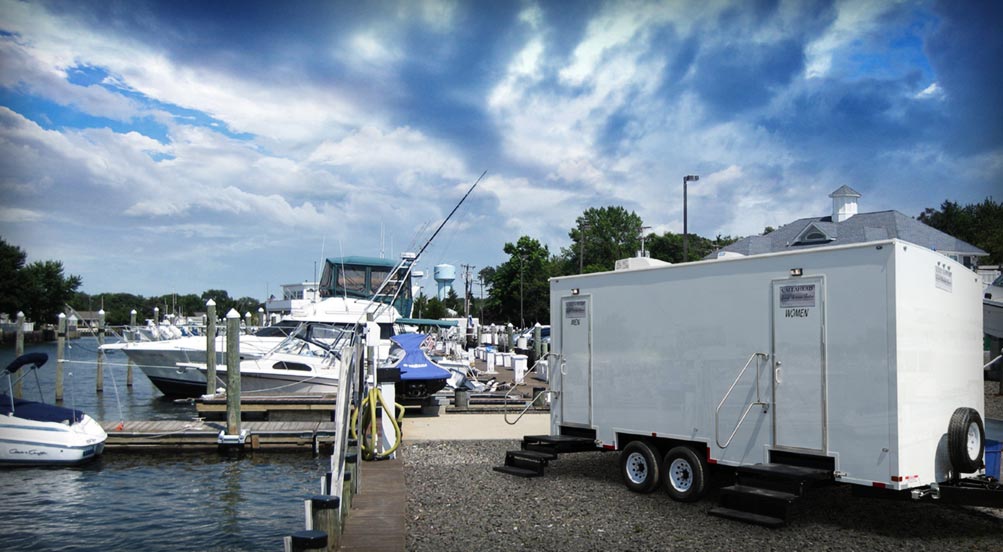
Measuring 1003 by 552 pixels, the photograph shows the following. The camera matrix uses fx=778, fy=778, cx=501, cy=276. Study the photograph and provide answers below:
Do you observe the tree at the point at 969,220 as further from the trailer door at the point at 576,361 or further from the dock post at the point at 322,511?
the dock post at the point at 322,511

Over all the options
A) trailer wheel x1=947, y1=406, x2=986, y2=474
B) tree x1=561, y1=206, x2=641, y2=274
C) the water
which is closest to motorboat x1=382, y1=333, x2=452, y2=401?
the water

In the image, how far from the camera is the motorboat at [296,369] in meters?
24.3

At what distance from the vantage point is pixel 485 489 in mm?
11039

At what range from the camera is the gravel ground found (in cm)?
827

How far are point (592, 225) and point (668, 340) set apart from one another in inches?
3313

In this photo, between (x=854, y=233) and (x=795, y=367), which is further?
(x=854, y=233)

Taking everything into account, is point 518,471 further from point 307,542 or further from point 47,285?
point 47,285

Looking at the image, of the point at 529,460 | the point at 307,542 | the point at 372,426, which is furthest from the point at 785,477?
the point at 372,426

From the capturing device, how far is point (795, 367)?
29.4 feet

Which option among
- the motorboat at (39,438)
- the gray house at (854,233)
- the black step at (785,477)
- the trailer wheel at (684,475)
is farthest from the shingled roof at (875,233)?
the black step at (785,477)

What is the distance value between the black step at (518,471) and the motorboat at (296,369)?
39.4 feet

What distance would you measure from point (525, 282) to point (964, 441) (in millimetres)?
76203

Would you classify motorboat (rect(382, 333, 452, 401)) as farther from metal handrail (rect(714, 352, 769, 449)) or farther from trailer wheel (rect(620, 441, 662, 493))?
metal handrail (rect(714, 352, 769, 449))

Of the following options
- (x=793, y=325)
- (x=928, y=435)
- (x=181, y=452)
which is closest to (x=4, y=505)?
(x=181, y=452)
